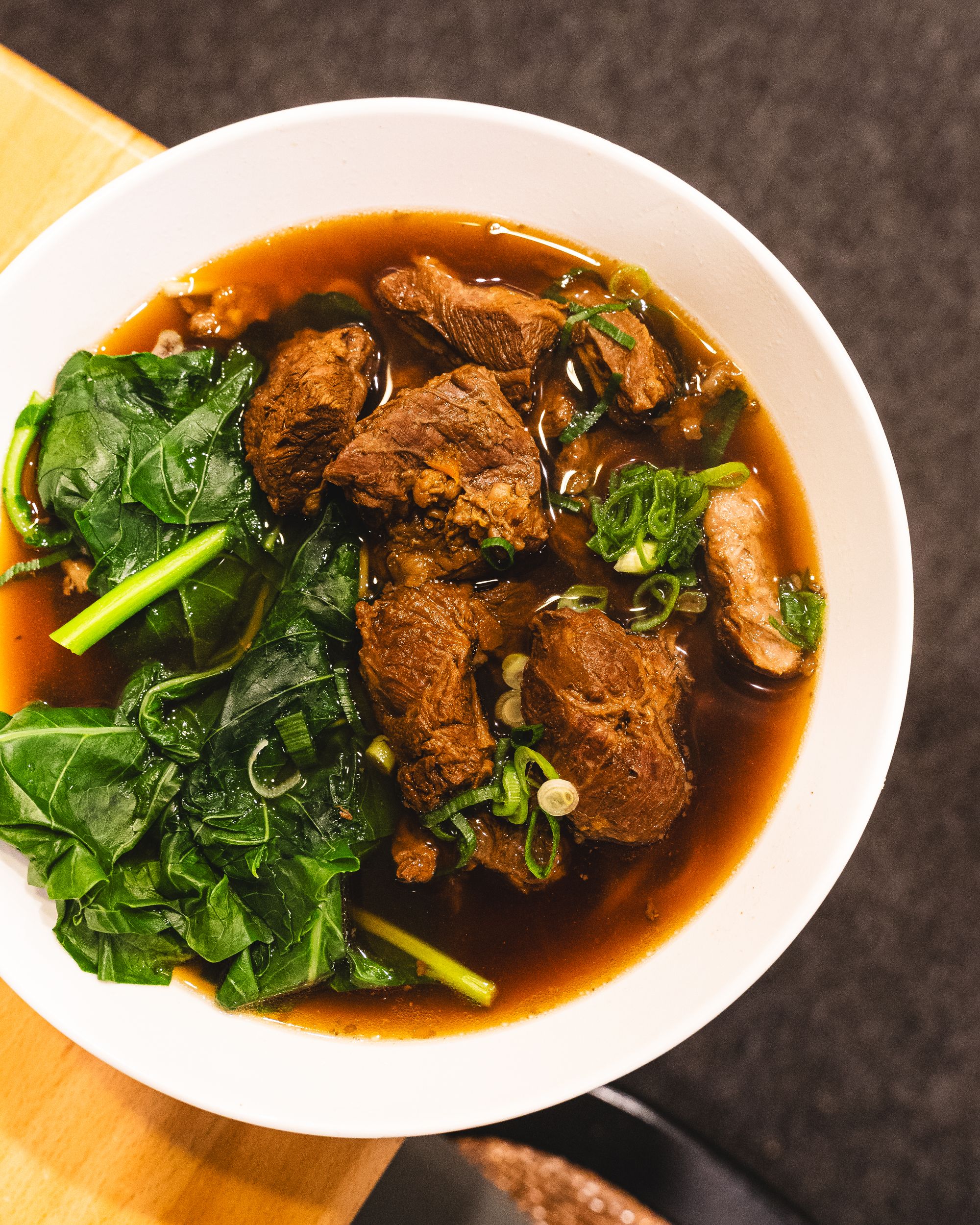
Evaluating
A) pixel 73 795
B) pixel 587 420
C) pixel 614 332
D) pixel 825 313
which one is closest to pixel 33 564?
pixel 73 795

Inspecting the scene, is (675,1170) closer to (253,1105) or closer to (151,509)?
(253,1105)

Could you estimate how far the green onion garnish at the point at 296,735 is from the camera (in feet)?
6.52

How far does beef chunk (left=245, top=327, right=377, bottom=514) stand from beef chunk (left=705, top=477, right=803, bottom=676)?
0.92m

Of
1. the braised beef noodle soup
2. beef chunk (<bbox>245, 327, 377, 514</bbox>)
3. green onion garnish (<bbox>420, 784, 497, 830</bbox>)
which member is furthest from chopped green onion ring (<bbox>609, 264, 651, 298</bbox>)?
green onion garnish (<bbox>420, 784, 497, 830</bbox>)

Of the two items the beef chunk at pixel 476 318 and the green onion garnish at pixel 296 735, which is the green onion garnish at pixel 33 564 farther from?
the beef chunk at pixel 476 318

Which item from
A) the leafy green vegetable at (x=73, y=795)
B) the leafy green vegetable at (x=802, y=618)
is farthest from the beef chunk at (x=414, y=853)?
the leafy green vegetable at (x=802, y=618)

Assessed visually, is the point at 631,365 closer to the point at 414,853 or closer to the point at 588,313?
the point at 588,313

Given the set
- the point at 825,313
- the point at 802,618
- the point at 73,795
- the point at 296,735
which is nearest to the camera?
the point at 73,795

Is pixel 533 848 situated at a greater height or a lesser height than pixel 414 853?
lesser

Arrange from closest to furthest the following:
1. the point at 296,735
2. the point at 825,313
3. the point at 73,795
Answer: the point at 73,795 < the point at 296,735 < the point at 825,313

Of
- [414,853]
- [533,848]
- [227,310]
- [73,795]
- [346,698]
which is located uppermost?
[227,310]

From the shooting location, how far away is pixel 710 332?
210cm

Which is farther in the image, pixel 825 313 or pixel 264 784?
pixel 825 313

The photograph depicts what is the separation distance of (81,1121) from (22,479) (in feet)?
4.89
